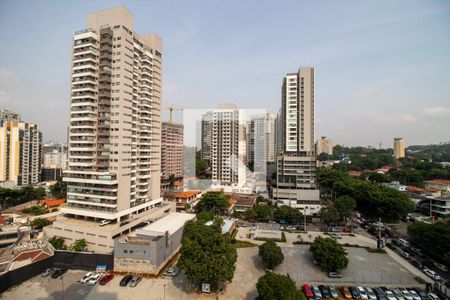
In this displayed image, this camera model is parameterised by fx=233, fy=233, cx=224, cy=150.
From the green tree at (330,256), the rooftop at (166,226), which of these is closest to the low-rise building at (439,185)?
the green tree at (330,256)

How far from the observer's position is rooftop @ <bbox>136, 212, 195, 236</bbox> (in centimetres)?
2146

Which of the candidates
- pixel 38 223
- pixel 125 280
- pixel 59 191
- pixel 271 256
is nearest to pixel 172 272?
pixel 125 280

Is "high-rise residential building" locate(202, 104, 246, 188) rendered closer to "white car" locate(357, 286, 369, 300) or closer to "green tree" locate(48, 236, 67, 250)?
"green tree" locate(48, 236, 67, 250)

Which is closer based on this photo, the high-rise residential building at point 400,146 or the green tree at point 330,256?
the green tree at point 330,256

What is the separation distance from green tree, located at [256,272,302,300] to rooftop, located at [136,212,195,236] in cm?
1089

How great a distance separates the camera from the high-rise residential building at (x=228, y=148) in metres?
48.5

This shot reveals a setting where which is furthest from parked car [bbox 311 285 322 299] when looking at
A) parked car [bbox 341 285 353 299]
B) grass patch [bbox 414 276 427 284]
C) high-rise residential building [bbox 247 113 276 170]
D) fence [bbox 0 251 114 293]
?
high-rise residential building [bbox 247 113 276 170]

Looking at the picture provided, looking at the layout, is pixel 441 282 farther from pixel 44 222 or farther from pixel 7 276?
pixel 44 222

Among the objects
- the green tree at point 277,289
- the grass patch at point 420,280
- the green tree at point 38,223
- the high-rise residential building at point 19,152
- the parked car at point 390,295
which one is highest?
the high-rise residential building at point 19,152

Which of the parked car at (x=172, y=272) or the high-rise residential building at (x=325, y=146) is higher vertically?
the high-rise residential building at (x=325, y=146)

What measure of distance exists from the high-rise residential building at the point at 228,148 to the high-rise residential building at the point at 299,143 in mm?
11099

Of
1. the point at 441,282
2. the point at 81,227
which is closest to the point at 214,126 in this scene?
the point at 81,227

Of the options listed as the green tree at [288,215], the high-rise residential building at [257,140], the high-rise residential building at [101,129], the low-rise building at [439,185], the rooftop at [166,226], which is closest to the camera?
the rooftop at [166,226]

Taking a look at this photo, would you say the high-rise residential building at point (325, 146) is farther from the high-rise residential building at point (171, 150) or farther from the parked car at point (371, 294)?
the parked car at point (371, 294)
